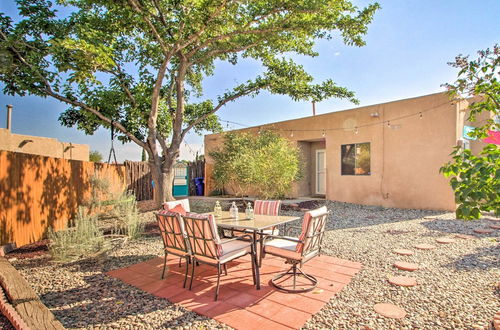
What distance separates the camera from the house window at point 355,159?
1011cm

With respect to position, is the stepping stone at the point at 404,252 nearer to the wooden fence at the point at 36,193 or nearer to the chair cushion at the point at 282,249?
the chair cushion at the point at 282,249

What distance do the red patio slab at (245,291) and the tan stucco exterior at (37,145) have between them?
40.2 ft

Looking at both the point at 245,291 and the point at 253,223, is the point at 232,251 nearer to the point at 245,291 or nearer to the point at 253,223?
the point at 245,291

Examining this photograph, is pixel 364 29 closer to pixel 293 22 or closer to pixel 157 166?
pixel 293 22

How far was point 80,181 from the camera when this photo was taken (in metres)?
7.02

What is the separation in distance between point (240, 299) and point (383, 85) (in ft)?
29.7

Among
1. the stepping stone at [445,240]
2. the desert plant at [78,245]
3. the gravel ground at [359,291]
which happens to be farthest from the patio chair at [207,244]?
the stepping stone at [445,240]

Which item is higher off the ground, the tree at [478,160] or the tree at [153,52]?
the tree at [153,52]

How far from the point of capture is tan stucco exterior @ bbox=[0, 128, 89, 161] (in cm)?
1235

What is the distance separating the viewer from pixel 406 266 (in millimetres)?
3900

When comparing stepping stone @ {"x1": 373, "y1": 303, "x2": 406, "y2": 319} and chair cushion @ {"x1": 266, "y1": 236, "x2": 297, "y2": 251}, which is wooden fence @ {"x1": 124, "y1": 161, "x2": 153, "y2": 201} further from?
stepping stone @ {"x1": 373, "y1": 303, "x2": 406, "y2": 319}

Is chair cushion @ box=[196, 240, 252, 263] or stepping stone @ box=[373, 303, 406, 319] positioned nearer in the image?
stepping stone @ box=[373, 303, 406, 319]

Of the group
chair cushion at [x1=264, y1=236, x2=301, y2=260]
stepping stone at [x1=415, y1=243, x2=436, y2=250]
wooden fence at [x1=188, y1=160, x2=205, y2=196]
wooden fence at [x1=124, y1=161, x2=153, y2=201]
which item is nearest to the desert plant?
chair cushion at [x1=264, y1=236, x2=301, y2=260]

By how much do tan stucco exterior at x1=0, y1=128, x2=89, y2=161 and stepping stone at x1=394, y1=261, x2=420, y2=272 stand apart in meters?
14.9
